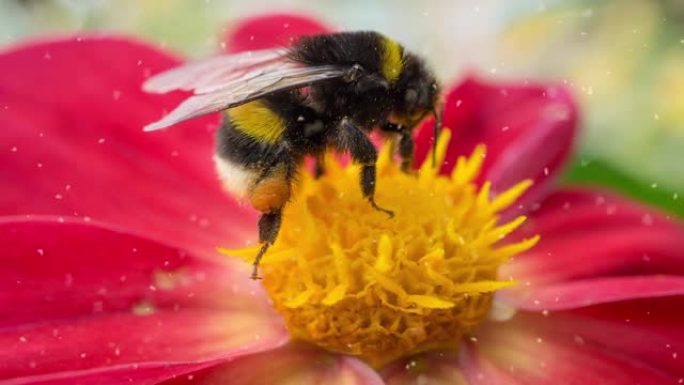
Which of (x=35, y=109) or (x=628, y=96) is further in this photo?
(x=628, y=96)

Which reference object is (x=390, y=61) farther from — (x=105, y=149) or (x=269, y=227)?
(x=105, y=149)

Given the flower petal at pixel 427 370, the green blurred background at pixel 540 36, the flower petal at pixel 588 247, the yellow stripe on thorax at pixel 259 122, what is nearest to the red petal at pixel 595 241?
the flower petal at pixel 588 247

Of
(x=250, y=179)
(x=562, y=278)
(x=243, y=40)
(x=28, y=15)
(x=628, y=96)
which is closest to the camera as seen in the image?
(x=250, y=179)

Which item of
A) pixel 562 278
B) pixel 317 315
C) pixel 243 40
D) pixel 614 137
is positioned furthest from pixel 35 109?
pixel 614 137

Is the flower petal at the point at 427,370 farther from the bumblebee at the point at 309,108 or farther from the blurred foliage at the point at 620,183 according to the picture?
the blurred foliage at the point at 620,183

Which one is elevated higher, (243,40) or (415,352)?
(243,40)

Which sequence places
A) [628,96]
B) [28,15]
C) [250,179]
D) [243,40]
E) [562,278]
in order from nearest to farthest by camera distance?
[250,179] → [562,278] → [243,40] → [28,15] → [628,96]

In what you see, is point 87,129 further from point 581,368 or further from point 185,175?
point 581,368

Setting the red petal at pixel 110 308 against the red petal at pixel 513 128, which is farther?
the red petal at pixel 513 128

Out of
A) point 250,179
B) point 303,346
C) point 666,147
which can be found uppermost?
point 250,179
